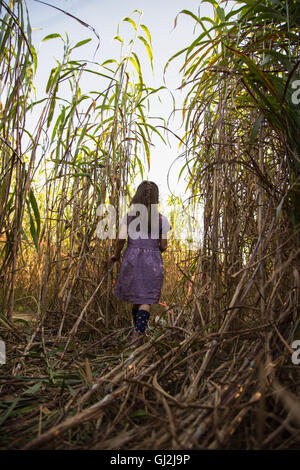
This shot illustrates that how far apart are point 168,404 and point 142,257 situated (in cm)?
134

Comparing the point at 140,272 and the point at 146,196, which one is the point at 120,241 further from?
the point at 146,196

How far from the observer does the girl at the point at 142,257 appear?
1.85 meters

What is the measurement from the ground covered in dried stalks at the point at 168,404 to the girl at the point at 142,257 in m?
0.75

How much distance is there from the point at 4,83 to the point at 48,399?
1171 mm

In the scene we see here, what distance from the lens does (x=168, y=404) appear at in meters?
0.69

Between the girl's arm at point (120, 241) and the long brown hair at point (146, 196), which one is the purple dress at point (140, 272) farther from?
the long brown hair at point (146, 196)

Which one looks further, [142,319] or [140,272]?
[140,272]

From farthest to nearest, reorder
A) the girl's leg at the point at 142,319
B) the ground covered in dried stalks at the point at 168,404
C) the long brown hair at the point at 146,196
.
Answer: the long brown hair at the point at 146,196 < the girl's leg at the point at 142,319 < the ground covered in dried stalks at the point at 168,404

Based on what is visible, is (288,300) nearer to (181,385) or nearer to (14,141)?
(181,385)

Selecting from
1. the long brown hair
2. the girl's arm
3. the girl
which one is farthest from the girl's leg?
the long brown hair

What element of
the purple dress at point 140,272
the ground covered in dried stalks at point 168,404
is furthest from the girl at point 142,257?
the ground covered in dried stalks at point 168,404

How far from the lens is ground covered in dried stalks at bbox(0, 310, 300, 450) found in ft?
1.84

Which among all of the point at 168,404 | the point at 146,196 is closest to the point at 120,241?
the point at 146,196

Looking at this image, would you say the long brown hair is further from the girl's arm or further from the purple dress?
the girl's arm
